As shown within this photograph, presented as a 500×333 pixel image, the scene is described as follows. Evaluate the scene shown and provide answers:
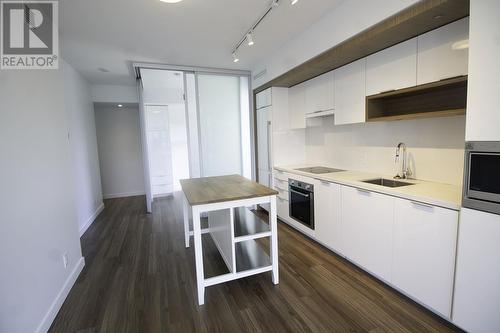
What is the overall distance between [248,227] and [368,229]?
121 centimetres

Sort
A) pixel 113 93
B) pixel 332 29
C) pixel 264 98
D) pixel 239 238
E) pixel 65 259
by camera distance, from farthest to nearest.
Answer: pixel 113 93 → pixel 264 98 → pixel 332 29 → pixel 65 259 → pixel 239 238

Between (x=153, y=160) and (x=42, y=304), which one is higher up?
(x=153, y=160)

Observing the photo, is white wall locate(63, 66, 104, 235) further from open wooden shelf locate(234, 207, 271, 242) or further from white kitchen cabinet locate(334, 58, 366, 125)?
white kitchen cabinet locate(334, 58, 366, 125)

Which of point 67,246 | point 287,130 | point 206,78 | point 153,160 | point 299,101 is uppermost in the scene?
point 206,78

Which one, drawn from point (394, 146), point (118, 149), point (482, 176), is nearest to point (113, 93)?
point (118, 149)

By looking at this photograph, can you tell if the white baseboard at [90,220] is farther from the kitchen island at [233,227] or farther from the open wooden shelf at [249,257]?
the open wooden shelf at [249,257]

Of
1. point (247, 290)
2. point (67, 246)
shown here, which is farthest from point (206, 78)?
point (247, 290)

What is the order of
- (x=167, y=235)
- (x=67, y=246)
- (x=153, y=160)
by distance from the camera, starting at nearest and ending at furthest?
1. (x=67, y=246)
2. (x=167, y=235)
3. (x=153, y=160)

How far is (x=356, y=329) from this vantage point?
173 cm

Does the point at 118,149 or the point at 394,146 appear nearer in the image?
the point at 394,146

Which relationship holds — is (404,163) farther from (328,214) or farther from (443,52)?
(443,52)

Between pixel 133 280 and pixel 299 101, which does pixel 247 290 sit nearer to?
pixel 133 280

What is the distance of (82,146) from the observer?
4.18 meters

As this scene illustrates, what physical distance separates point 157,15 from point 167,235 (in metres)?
2.88
